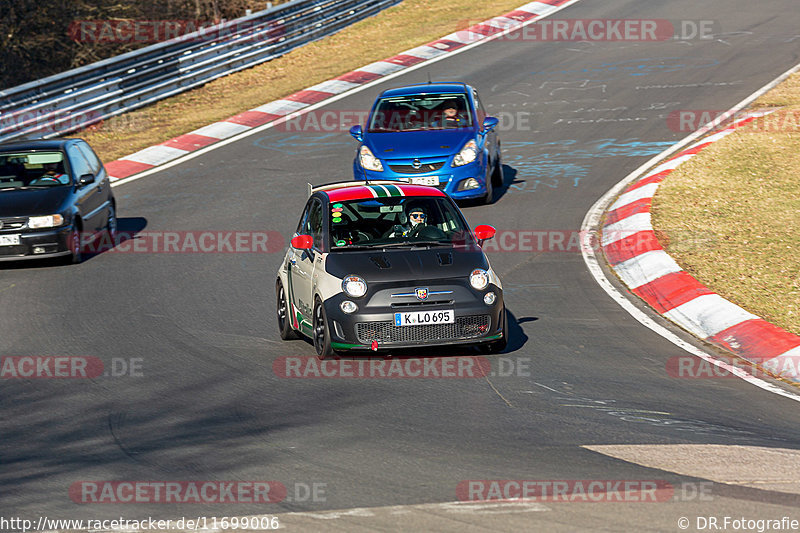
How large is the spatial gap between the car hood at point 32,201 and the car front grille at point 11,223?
0.06m

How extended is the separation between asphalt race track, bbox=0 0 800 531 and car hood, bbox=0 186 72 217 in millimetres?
785

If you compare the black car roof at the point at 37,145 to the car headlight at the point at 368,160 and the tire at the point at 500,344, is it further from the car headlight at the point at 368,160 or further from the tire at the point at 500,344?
the tire at the point at 500,344

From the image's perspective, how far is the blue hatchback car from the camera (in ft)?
56.2

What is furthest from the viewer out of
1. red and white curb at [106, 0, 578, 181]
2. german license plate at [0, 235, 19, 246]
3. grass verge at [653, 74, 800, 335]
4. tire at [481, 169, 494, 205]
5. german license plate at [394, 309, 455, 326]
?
red and white curb at [106, 0, 578, 181]

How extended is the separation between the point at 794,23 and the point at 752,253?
19.6 metres

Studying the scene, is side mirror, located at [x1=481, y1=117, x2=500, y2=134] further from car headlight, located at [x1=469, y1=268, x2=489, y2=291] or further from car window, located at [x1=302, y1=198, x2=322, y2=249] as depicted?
car headlight, located at [x1=469, y1=268, x2=489, y2=291]

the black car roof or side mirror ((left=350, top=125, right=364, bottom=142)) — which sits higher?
the black car roof

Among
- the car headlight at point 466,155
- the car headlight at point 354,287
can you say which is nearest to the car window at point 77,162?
the car headlight at point 466,155

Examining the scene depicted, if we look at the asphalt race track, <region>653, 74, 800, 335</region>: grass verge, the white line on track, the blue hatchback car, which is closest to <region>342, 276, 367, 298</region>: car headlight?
Result: the asphalt race track

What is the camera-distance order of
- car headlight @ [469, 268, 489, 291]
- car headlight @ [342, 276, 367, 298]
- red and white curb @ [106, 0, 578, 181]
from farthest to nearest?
red and white curb @ [106, 0, 578, 181] → car headlight @ [469, 268, 489, 291] → car headlight @ [342, 276, 367, 298]

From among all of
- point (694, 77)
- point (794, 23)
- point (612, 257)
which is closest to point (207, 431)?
point (612, 257)

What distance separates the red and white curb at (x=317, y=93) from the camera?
22.2m

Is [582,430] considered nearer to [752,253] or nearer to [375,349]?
[375,349]

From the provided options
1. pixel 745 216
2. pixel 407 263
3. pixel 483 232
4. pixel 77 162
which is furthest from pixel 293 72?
pixel 407 263
